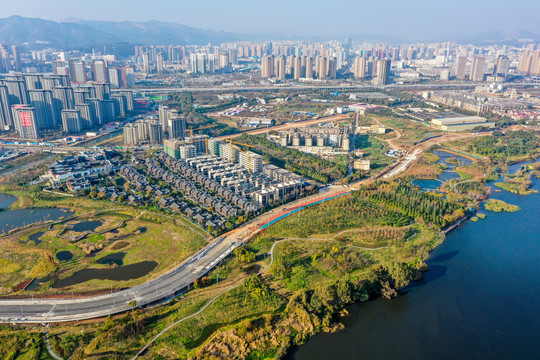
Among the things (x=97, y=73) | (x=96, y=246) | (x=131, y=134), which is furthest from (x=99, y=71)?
(x=96, y=246)

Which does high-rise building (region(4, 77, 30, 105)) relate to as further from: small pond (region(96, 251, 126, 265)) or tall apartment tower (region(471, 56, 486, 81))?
tall apartment tower (region(471, 56, 486, 81))

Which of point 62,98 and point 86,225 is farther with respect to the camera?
point 62,98

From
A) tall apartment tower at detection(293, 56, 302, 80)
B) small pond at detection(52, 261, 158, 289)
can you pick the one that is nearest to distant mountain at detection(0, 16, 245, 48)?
tall apartment tower at detection(293, 56, 302, 80)

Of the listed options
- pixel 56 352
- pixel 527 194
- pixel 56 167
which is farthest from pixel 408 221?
pixel 56 167

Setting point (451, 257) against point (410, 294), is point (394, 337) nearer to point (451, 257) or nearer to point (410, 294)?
point (410, 294)

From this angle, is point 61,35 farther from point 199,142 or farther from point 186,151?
point 186,151

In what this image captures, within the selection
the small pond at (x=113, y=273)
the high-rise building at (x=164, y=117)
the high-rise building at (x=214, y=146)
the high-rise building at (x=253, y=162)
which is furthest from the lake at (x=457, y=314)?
the high-rise building at (x=164, y=117)

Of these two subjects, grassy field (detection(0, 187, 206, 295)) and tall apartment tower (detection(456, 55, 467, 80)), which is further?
tall apartment tower (detection(456, 55, 467, 80))
